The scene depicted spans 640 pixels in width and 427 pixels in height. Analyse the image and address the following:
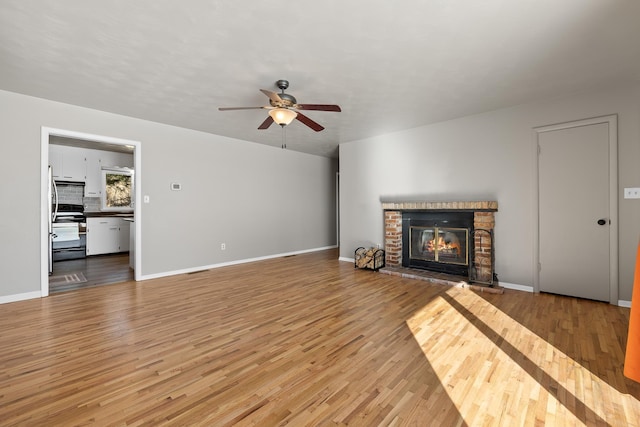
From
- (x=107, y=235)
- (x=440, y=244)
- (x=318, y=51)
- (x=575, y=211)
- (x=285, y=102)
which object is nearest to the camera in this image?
(x=318, y=51)

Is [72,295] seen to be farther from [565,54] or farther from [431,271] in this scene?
[565,54]

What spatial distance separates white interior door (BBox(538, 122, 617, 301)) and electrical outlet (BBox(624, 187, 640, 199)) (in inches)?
5.5

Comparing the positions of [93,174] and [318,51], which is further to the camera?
[93,174]

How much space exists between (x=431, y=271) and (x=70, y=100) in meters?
5.63

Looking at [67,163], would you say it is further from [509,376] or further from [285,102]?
[509,376]

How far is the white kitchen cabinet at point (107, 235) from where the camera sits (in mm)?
6562

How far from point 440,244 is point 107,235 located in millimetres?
7312

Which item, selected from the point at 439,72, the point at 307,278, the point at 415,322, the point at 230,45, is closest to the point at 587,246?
the point at 415,322

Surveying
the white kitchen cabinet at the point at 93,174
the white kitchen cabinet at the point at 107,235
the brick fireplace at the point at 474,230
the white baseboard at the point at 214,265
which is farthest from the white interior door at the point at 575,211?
the white kitchen cabinet at the point at 93,174

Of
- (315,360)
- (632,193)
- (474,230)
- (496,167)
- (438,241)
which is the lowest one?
(315,360)

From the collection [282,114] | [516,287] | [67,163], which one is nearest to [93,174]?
[67,163]

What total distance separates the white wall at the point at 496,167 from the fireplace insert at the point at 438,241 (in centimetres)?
36

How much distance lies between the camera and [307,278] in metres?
4.55

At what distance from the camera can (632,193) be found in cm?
321
